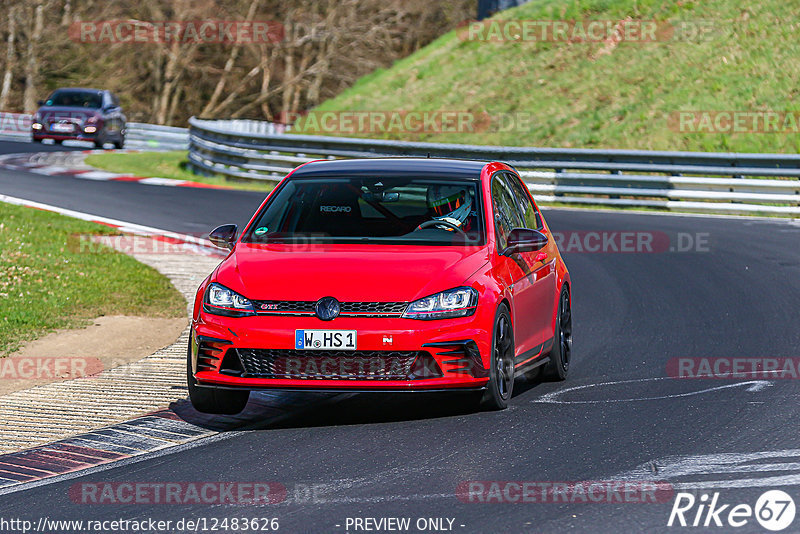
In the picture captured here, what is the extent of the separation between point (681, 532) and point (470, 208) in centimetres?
355

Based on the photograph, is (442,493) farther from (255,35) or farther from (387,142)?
(255,35)

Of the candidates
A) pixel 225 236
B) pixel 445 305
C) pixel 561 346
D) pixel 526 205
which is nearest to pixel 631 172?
pixel 526 205

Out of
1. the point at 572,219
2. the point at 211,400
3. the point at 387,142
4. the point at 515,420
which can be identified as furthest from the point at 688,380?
the point at 387,142

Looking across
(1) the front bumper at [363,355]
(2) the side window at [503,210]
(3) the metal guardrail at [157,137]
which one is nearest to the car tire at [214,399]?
(1) the front bumper at [363,355]

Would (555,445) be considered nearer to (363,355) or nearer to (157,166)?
(363,355)

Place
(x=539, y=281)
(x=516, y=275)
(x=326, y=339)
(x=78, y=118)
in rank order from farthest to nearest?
(x=78, y=118)
(x=539, y=281)
(x=516, y=275)
(x=326, y=339)

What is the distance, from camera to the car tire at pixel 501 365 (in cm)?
762

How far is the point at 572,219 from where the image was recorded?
20.9 metres

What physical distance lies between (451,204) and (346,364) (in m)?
1.65

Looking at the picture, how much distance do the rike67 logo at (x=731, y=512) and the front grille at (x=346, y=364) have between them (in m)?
2.02

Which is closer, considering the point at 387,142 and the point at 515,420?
the point at 515,420

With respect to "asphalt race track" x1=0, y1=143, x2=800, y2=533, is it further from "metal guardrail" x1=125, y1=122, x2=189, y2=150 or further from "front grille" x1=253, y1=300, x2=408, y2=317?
"metal guardrail" x1=125, y1=122, x2=189, y2=150

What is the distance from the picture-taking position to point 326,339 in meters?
7.25

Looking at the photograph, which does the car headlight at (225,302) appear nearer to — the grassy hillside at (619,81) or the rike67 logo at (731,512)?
the rike67 logo at (731,512)
